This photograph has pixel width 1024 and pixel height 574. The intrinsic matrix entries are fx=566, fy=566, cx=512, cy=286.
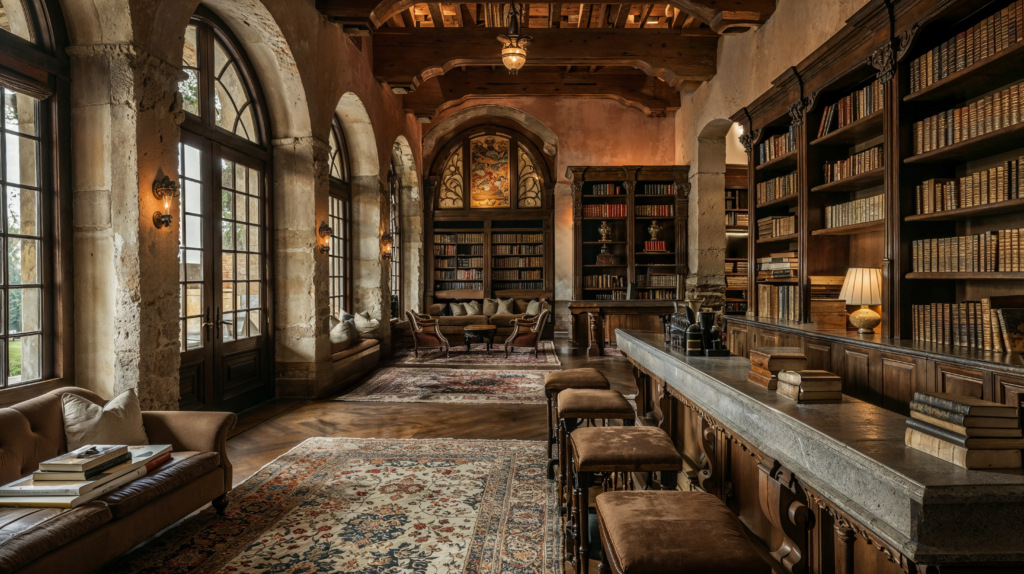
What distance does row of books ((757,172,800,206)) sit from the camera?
566cm

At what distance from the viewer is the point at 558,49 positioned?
8.77m

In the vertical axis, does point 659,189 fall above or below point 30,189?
above

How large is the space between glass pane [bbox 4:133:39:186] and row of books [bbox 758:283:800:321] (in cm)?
609

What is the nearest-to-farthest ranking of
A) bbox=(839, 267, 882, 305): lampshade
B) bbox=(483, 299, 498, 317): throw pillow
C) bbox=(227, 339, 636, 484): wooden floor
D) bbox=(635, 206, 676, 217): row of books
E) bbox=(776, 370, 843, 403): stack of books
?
1. bbox=(776, 370, 843, 403): stack of books
2. bbox=(839, 267, 882, 305): lampshade
3. bbox=(227, 339, 636, 484): wooden floor
4. bbox=(635, 206, 676, 217): row of books
5. bbox=(483, 299, 498, 317): throw pillow

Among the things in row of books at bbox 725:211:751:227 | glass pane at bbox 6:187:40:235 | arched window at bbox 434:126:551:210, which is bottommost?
glass pane at bbox 6:187:40:235

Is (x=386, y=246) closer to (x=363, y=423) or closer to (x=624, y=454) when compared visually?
(x=363, y=423)

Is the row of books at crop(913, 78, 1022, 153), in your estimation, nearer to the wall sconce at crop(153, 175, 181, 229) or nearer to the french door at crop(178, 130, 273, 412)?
the wall sconce at crop(153, 175, 181, 229)

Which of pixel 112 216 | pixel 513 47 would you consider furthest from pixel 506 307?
pixel 112 216

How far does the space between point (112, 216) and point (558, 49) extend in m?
6.90

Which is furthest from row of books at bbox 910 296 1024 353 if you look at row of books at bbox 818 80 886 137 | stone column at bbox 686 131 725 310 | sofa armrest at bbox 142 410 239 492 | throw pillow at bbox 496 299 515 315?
throw pillow at bbox 496 299 515 315

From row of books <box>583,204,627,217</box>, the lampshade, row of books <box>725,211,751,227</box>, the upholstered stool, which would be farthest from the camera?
row of books <box>583,204,627,217</box>

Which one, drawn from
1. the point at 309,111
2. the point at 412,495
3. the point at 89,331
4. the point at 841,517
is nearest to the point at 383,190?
the point at 309,111

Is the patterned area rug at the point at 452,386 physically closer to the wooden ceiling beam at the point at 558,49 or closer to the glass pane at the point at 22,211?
the glass pane at the point at 22,211

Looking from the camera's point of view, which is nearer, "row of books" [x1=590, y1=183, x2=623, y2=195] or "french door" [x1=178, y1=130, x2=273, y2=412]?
"french door" [x1=178, y1=130, x2=273, y2=412]
